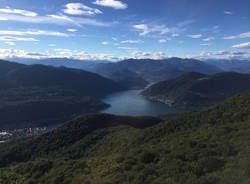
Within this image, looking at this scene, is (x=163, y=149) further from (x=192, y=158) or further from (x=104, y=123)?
(x=104, y=123)

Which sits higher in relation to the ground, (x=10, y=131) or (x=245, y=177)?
(x=245, y=177)

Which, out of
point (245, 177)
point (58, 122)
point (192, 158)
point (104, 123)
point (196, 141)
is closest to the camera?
point (245, 177)

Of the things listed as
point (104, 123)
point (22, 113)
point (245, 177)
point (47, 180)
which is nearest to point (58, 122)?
point (22, 113)

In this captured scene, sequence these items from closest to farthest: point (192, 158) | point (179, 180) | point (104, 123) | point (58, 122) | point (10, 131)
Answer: point (179, 180)
point (192, 158)
point (104, 123)
point (10, 131)
point (58, 122)

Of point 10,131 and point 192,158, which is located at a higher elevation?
point 192,158

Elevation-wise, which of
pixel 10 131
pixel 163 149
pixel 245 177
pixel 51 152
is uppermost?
pixel 245 177

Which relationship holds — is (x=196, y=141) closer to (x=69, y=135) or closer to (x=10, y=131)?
(x=69, y=135)

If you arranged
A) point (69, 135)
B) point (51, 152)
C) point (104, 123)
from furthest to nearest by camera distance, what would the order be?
1. point (104, 123)
2. point (69, 135)
3. point (51, 152)

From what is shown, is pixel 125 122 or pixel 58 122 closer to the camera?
pixel 125 122

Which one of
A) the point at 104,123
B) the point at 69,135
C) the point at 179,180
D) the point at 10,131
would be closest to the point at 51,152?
the point at 69,135
